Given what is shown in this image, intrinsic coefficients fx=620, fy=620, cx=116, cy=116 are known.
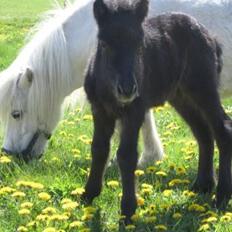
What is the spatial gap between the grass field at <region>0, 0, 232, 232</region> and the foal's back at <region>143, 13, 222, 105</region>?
0.81 meters

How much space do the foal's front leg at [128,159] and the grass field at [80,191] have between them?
0.35 ft

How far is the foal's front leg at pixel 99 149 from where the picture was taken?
4.67 metres

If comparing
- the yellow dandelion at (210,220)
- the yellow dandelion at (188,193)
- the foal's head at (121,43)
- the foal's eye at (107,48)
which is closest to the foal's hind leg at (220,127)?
the yellow dandelion at (188,193)

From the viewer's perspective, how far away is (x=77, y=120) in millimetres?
8172

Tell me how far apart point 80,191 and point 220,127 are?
4.15 feet

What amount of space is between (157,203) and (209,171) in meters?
0.67

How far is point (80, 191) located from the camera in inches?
189

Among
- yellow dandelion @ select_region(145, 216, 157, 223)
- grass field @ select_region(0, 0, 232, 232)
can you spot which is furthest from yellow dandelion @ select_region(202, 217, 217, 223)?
yellow dandelion @ select_region(145, 216, 157, 223)

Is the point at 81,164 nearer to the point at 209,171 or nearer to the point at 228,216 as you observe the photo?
the point at 209,171

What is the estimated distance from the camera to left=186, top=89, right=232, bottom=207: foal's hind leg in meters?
5.00

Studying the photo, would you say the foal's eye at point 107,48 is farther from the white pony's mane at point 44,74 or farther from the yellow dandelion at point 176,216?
the white pony's mane at point 44,74

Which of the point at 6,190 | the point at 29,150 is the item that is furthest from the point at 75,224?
the point at 29,150

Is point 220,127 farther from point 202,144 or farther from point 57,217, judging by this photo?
point 57,217

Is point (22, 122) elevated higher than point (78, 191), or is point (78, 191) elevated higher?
point (22, 122)
